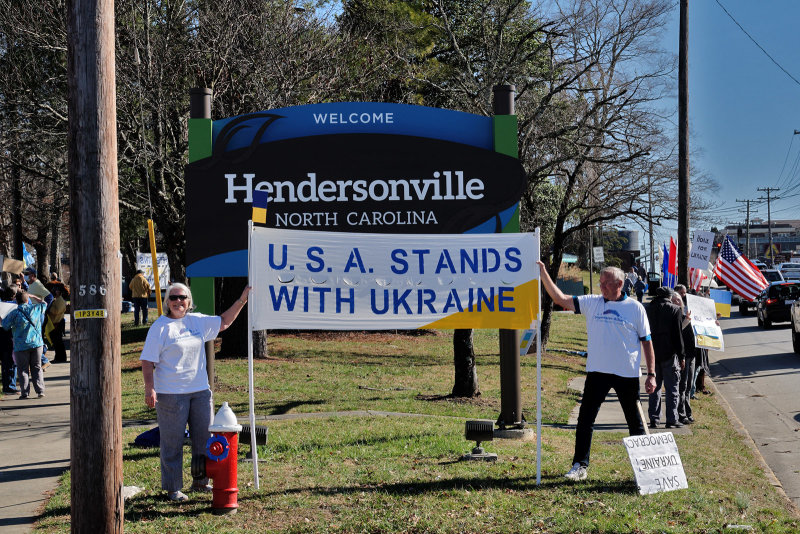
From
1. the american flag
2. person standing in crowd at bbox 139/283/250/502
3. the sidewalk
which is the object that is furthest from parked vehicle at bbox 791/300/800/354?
person standing in crowd at bbox 139/283/250/502

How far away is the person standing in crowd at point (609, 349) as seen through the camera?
7527 mm

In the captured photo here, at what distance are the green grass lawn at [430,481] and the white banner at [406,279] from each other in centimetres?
146

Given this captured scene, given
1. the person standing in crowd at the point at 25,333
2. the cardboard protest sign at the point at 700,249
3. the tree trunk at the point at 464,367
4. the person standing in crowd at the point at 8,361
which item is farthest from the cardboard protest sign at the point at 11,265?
the cardboard protest sign at the point at 700,249

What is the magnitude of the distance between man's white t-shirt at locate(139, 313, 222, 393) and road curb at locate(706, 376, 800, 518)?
5.41 m

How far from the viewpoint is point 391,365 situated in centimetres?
1820

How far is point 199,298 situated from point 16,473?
2621mm

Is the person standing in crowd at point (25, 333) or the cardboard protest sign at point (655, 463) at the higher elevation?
the person standing in crowd at point (25, 333)

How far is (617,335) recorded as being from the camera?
7531 millimetres

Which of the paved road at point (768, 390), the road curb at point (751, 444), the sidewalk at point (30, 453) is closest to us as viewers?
the sidewalk at point (30, 453)

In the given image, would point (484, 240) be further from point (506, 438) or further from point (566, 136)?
point (566, 136)

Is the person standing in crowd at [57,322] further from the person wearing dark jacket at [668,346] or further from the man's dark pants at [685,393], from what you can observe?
the man's dark pants at [685,393]

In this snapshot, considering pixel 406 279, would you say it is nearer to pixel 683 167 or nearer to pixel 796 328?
pixel 683 167

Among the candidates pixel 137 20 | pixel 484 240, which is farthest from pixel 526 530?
pixel 137 20

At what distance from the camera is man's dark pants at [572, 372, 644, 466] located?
299 inches
